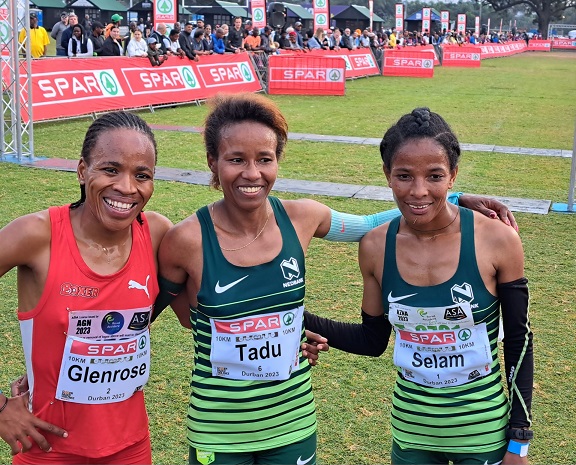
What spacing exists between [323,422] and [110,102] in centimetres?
1306

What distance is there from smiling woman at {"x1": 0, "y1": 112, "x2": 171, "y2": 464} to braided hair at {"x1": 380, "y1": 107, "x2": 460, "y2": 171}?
825 millimetres

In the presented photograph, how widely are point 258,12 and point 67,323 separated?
94.5ft

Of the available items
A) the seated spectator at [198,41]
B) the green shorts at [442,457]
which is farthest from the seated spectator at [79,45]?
the green shorts at [442,457]

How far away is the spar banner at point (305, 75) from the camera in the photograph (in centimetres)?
2258

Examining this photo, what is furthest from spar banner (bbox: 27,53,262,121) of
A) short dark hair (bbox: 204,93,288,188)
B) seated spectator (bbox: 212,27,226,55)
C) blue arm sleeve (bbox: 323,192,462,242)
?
short dark hair (bbox: 204,93,288,188)

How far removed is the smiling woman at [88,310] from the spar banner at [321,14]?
31.6m

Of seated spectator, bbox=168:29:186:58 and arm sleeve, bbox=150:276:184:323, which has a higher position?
seated spectator, bbox=168:29:186:58

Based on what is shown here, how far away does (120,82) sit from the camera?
1653 cm

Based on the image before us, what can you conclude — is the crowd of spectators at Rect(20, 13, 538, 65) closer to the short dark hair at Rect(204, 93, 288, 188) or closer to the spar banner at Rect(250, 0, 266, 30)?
the spar banner at Rect(250, 0, 266, 30)

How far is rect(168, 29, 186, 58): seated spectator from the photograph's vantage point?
18.9m

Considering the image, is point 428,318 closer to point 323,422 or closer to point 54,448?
point 54,448

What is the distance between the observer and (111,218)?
7.90 feet

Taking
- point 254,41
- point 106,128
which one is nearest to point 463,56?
point 254,41

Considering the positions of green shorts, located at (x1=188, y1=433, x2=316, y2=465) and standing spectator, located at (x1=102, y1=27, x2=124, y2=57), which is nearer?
green shorts, located at (x1=188, y1=433, x2=316, y2=465)
